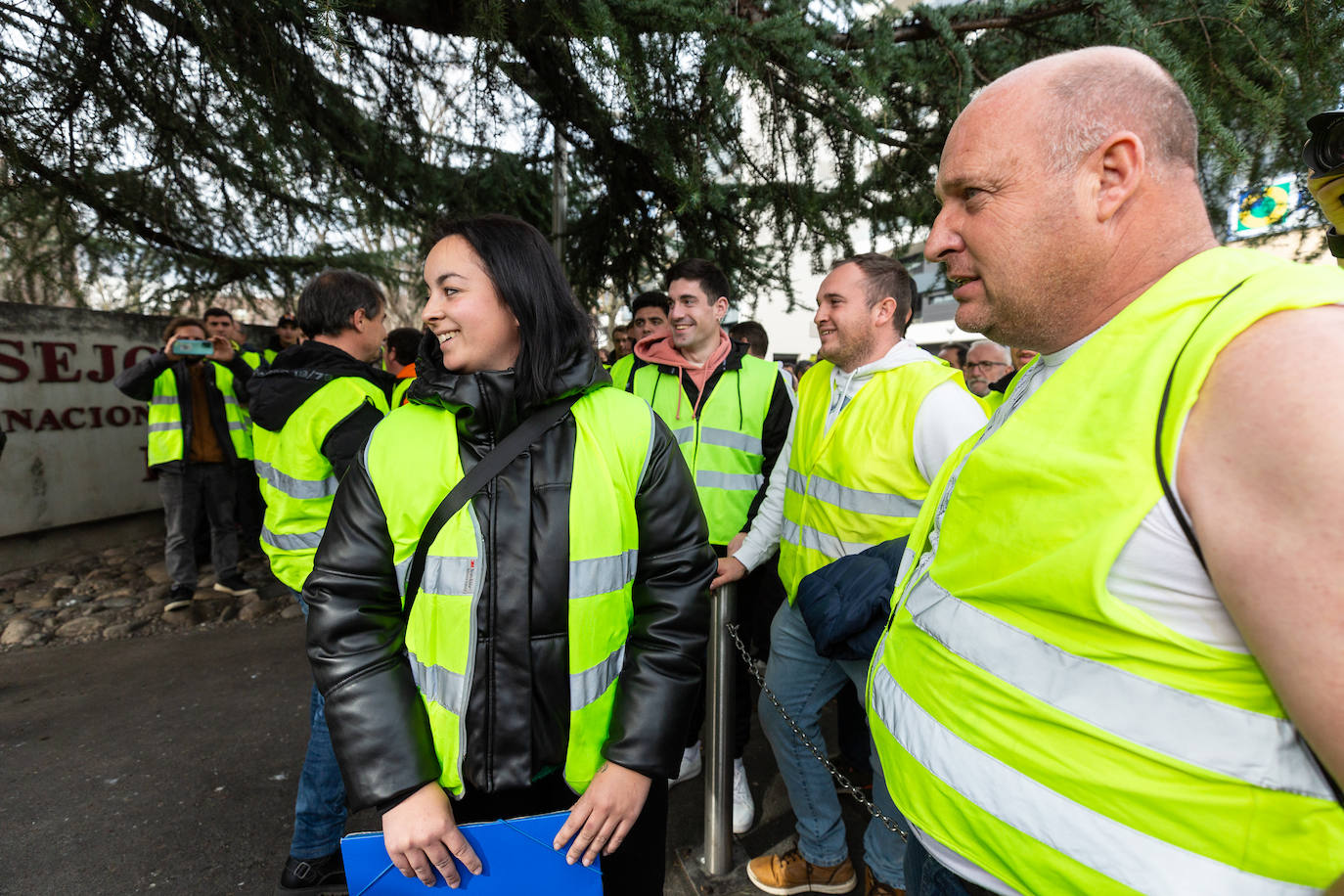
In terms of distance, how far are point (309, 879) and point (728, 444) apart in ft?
7.72

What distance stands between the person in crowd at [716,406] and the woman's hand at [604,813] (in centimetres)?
164

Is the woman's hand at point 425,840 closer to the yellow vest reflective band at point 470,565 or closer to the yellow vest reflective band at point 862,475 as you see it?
the yellow vest reflective band at point 470,565

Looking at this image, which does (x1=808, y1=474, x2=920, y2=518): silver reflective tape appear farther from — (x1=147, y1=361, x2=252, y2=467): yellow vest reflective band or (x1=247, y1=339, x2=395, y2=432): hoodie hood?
(x1=147, y1=361, x2=252, y2=467): yellow vest reflective band

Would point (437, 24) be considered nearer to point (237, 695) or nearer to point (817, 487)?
point (817, 487)

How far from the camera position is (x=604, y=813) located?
4.56 feet

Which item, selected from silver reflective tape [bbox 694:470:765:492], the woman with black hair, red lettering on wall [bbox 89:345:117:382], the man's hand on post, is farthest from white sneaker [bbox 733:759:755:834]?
red lettering on wall [bbox 89:345:117:382]

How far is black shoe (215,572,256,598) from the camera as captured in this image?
5414 millimetres

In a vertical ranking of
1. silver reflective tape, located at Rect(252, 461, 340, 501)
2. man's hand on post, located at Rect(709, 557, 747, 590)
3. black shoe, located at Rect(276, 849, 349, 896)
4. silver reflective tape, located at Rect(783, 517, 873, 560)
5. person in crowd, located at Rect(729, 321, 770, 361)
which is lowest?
black shoe, located at Rect(276, 849, 349, 896)

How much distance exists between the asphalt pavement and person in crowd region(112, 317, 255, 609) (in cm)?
85

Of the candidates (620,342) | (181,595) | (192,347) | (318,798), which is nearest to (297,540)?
(318,798)

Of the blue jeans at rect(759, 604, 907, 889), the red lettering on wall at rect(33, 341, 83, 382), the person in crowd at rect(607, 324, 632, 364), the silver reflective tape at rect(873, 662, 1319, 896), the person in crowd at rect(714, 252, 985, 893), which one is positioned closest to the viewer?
the silver reflective tape at rect(873, 662, 1319, 896)

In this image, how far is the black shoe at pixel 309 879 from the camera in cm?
231

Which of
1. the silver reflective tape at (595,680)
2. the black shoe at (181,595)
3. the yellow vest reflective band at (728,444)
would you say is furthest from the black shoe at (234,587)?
the silver reflective tape at (595,680)

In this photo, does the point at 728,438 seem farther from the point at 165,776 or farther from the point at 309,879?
the point at 165,776
